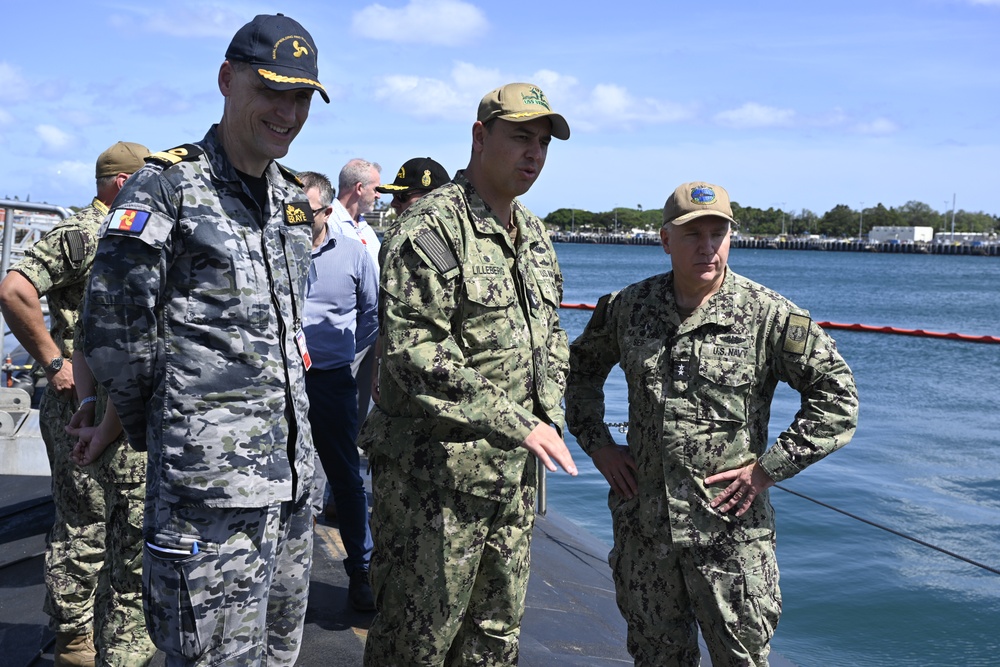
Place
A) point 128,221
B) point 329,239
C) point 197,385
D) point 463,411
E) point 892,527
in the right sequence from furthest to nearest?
point 892,527 → point 329,239 → point 463,411 → point 197,385 → point 128,221

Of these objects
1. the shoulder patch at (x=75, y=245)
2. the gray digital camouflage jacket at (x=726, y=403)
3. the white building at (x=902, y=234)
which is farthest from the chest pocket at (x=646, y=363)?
the white building at (x=902, y=234)

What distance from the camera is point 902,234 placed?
18575 centimetres

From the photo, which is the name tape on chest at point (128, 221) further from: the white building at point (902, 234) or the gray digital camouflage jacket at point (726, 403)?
the white building at point (902, 234)

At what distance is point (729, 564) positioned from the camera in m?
3.26

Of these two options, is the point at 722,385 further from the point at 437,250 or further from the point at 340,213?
the point at 340,213

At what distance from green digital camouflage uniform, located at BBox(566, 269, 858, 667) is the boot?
7.25 feet

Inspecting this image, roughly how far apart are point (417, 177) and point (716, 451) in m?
2.42

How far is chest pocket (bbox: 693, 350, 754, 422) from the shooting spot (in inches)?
132

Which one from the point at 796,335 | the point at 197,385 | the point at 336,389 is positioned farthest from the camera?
the point at 336,389

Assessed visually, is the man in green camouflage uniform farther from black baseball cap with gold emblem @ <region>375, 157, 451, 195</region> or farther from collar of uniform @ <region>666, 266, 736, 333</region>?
collar of uniform @ <region>666, 266, 736, 333</region>

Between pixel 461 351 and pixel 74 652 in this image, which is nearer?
pixel 461 351

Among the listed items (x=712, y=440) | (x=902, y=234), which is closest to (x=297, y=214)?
(x=712, y=440)

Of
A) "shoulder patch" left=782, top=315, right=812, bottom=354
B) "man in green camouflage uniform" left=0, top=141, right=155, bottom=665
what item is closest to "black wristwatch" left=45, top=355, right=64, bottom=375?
"man in green camouflage uniform" left=0, top=141, right=155, bottom=665

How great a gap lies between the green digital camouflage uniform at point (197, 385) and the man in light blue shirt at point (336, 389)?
81.1 inches
